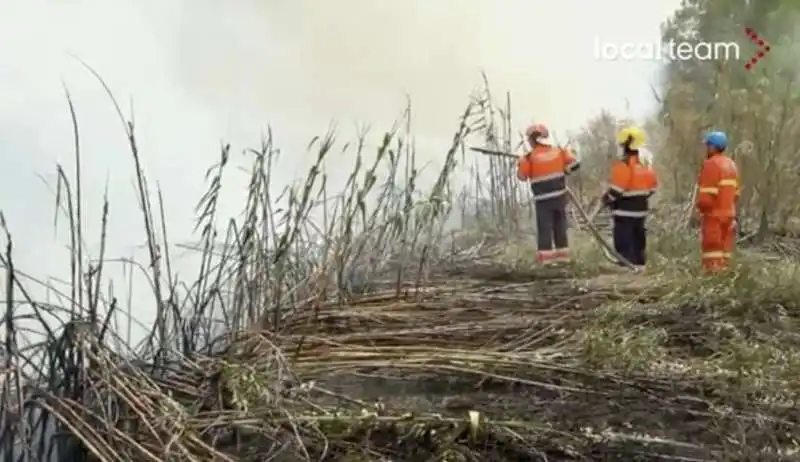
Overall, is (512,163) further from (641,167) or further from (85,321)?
(85,321)

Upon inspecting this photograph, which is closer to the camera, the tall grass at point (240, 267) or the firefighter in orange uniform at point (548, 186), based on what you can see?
the tall grass at point (240, 267)

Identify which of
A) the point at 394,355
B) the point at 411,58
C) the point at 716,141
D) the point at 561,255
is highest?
the point at 411,58

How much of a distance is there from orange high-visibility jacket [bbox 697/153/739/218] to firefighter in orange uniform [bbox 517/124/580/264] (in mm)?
416

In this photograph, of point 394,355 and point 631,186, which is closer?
point 394,355

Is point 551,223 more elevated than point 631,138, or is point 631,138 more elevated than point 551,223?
point 631,138

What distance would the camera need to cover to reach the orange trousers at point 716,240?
301 cm

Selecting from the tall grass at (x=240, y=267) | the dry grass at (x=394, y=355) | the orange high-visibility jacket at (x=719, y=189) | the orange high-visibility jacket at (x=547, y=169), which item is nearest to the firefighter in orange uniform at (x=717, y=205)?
the orange high-visibility jacket at (x=719, y=189)

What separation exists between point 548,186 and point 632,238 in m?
0.33

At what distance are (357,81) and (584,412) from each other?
166 centimetres

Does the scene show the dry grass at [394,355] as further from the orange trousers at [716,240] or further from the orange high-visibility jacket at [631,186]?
the orange high-visibility jacket at [631,186]

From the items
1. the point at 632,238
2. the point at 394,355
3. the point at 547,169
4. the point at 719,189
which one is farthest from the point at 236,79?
the point at 719,189

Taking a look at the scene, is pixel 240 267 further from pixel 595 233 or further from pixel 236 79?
pixel 595 233

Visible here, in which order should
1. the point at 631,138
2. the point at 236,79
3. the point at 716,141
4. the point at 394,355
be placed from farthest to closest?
the point at 631,138
the point at 716,141
the point at 236,79
the point at 394,355

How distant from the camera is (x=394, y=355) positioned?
7.06ft
